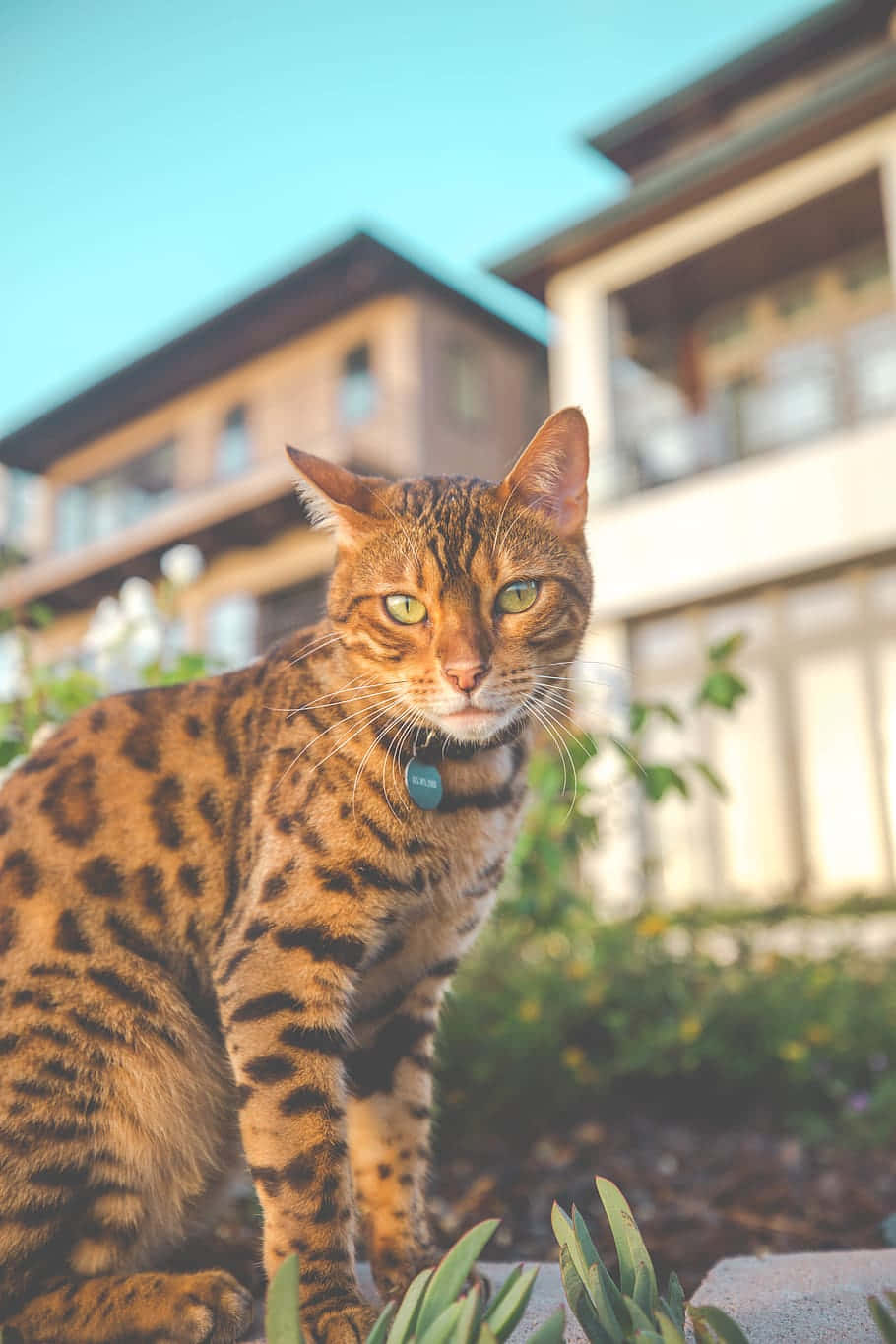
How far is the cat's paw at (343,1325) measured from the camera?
5.46 ft

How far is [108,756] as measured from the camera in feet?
7.14

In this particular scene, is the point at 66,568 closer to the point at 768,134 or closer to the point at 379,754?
the point at 768,134

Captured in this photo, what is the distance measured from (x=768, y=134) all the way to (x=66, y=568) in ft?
44.6

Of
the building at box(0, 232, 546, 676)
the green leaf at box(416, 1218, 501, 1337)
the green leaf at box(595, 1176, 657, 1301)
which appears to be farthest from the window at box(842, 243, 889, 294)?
the green leaf at box(416, 1218, 501, 1337)

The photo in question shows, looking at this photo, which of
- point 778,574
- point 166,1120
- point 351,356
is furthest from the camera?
point 351,356

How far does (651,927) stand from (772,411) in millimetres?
8207

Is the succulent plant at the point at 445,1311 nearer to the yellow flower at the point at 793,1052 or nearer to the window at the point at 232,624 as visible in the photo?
the yellow flower at the point at 793,1052

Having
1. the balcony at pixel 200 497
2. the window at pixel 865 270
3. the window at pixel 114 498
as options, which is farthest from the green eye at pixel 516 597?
the window at pixel 114 498

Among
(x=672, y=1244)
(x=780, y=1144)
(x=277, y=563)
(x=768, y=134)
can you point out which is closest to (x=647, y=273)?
(x=768, y=134)

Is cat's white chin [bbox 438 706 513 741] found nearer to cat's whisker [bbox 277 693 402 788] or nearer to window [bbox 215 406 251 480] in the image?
cat's whisker [bbox 277 693 402 788]

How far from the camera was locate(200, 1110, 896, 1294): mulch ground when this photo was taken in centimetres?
288

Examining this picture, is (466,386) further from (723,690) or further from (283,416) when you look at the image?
(723,690)

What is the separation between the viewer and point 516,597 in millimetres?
2246

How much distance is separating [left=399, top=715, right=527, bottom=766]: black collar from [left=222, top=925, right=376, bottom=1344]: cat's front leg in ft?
1.28
